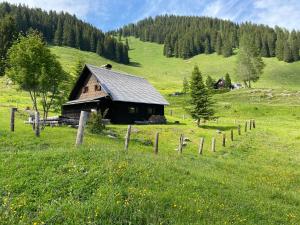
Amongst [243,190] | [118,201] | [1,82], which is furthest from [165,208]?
[1,82]

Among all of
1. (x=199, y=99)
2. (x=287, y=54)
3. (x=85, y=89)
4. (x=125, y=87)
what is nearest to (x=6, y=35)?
(x=85, y=89)

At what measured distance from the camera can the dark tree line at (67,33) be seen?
179500mm

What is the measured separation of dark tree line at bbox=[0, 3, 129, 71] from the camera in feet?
589

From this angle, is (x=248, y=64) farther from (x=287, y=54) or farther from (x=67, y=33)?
(x=67, y=33)

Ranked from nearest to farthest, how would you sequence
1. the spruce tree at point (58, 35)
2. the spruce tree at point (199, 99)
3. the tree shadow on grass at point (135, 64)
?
1. the spruce tree at point (199, 99)
2. the spruce tree at point (58, 35)
3. the tree shadow on grass at point (135, 64)

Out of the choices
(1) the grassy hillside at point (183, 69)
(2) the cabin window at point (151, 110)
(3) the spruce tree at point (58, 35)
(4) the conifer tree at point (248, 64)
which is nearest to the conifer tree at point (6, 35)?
(1) the grassy hillside at point (183, 69)

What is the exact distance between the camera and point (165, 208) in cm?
920

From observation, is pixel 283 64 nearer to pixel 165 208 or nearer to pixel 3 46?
pixel 3 46

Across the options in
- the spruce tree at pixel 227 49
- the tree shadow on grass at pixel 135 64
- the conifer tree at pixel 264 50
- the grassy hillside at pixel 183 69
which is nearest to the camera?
the grassy hillside at pixel 183 69

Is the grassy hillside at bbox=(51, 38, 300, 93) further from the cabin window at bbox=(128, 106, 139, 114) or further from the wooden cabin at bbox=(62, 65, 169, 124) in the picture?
the cabin window at bbox=(128, 106, 139, 114)

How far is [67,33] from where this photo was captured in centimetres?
17975

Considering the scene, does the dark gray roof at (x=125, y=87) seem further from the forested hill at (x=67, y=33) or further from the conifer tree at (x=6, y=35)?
the forested hill at (x=67, y=33)

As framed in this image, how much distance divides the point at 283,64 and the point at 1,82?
133840 mm

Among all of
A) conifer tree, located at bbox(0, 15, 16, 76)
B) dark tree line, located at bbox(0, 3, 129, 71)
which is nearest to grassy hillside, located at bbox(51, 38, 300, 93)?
dark tree line, located at bbox(0, 3, 129, 71)
